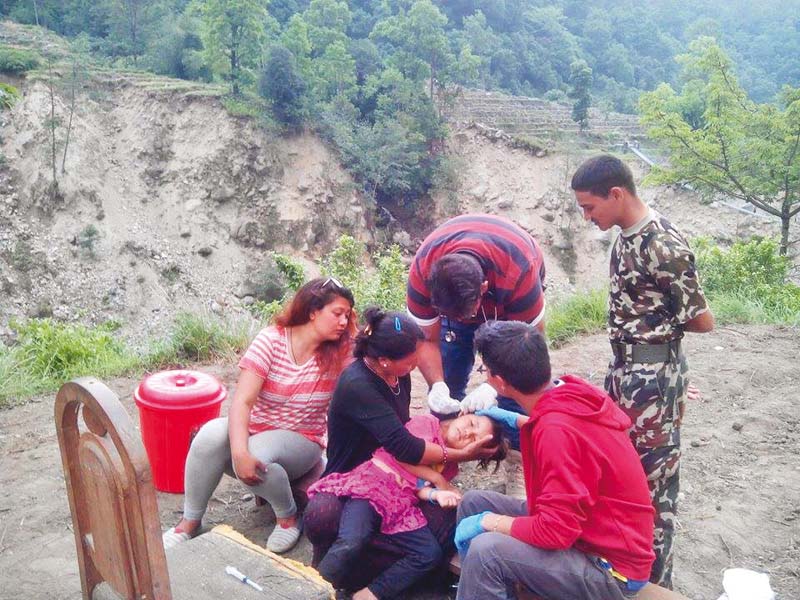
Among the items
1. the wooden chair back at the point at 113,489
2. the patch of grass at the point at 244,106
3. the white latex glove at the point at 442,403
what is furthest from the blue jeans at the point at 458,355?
the patch of grass at the point at 244,106

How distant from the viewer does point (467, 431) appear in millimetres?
2674

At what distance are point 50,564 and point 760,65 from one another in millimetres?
63959


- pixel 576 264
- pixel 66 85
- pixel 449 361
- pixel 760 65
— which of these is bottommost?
pixel 576 264

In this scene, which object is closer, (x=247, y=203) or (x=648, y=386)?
(x=648, y=386)

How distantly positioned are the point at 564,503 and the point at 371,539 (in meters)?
0.90

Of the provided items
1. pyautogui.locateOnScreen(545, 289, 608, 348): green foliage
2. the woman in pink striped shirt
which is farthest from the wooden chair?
pyautogui.locateOnScreen(545, 289, 608, 348): green foliage

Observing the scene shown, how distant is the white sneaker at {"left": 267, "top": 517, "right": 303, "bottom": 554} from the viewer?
2.75 metres

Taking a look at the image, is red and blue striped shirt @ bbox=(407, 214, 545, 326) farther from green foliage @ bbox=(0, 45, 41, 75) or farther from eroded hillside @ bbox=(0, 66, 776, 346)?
green foliage @ bbox=(0, 45, 41, 75)

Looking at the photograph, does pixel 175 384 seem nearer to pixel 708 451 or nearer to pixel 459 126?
pixel 708 451

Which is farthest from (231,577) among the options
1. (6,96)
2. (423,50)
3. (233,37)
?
(423,50)

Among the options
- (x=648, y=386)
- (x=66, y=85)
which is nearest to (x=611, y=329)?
(x=648, y=386)

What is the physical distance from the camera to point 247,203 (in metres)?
24.5

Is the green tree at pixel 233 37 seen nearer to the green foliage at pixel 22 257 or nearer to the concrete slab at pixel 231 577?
the green foliage at pixel 22 257

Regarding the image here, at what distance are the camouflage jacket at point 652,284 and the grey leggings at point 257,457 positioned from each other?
1360 millimetres
